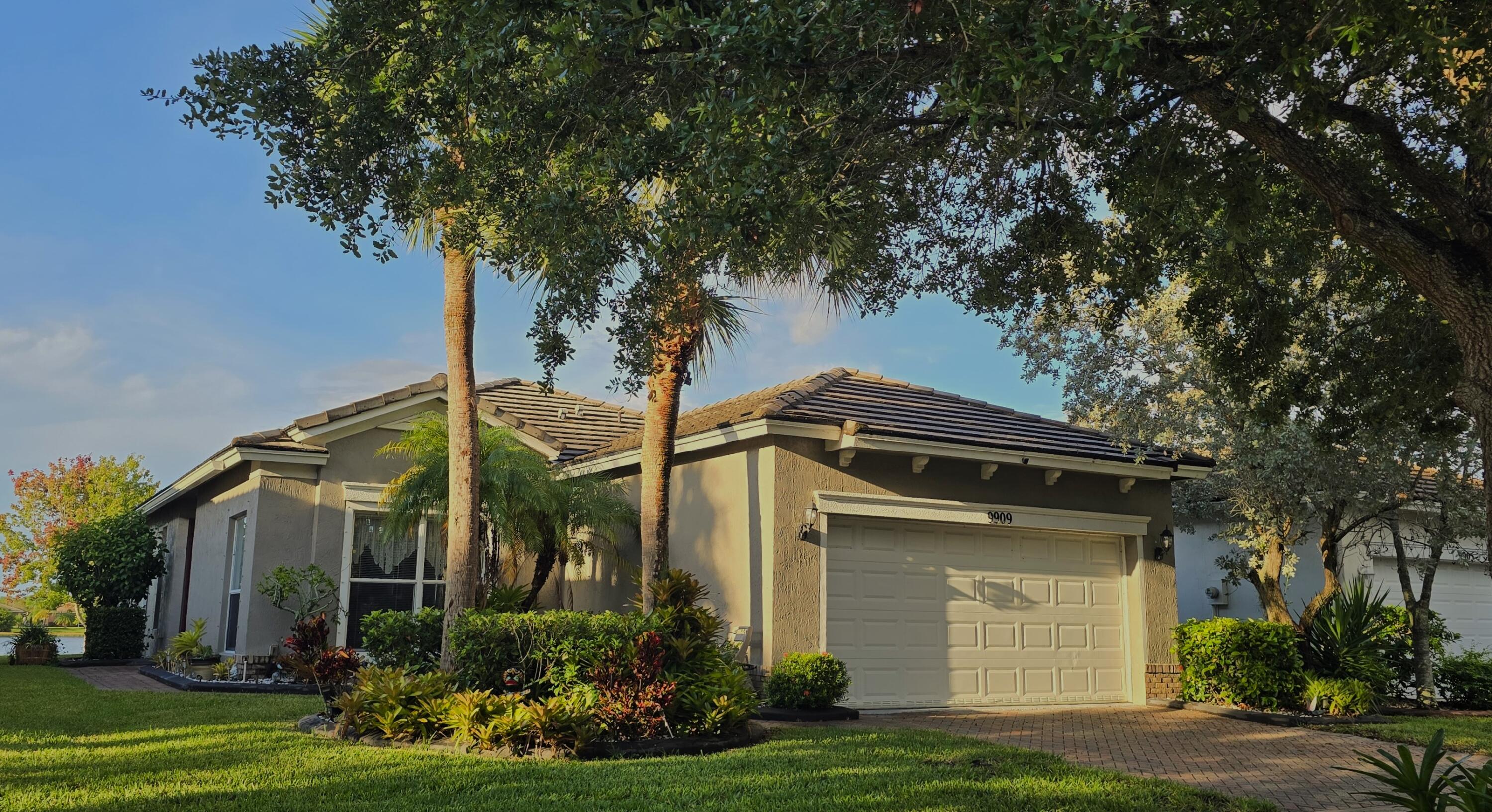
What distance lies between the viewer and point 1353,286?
1060 centimetres

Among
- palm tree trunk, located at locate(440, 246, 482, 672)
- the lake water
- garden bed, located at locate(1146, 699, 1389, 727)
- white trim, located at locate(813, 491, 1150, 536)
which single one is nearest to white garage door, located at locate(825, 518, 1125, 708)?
white trim, located at locate(813, 491, 1150, 536)

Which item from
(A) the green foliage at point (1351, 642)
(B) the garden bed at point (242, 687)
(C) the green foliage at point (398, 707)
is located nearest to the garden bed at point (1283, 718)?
(A) the green foliage at point (1351, 642)

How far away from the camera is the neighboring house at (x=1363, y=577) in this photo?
1738cm

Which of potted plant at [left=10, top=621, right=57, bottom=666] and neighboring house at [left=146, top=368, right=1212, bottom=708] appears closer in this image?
neighboring house at [left=146, top=368, right=1212, bottom=708]

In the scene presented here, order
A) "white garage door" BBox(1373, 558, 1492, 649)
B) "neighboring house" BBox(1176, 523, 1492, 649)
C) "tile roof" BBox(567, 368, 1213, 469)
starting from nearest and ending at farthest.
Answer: "tile roof" BBox(567, 368, 1213, 469) → "neighboring house" BBox(1176, 523, 1492, 649) → "white garage door" BBox(1373, 558, 1492, 649)

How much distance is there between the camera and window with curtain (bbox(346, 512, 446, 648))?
15617mm

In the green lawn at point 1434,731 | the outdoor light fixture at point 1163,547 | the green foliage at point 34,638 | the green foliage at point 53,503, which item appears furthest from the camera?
the green foliage at point 53,503

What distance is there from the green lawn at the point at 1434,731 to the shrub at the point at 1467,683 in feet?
7.21

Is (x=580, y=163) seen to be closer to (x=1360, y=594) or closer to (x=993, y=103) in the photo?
(x=993, y=103)

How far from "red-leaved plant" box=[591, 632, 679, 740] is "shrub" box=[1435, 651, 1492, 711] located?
1263 centimetres

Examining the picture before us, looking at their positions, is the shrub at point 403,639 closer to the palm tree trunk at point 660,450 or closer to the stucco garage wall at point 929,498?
the palm tree trunk at point 660,450

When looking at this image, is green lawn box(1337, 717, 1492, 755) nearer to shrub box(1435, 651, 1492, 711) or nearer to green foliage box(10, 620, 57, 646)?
shrub box(1435, 651, 1492, 711)

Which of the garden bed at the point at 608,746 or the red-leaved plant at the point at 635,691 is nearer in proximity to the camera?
the garden bed at the point at 608,746

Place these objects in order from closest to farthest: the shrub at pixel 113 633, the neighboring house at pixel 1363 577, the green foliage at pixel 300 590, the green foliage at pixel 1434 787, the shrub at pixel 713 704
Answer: the green foliage at pixel 1434 787
the shrub at pixel 713 704
the green foliage at pixel 300 590
the neighboring house at pixel 1363 577
the shrub at pixel 113 633
